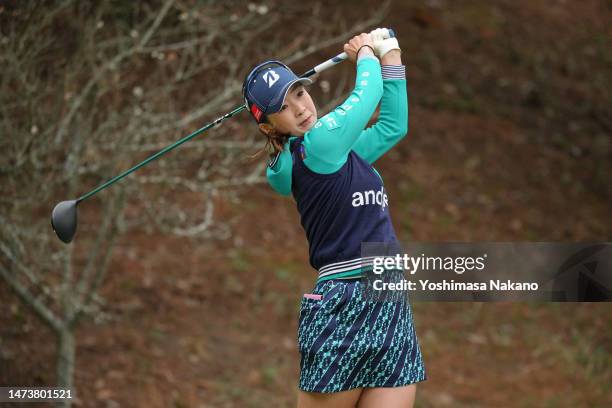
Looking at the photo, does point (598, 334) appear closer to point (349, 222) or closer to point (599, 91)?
point (599, 91)

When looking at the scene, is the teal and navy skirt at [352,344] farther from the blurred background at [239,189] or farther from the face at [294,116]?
the blurred background at [239,189]

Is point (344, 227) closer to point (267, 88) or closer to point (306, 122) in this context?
point (306, 122)

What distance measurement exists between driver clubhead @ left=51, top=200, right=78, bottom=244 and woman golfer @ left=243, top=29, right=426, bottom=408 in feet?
3.76

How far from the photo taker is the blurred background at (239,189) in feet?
19.3

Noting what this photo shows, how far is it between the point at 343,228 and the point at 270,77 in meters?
0.59

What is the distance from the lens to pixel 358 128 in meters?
3.25

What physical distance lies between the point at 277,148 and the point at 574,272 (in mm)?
1705

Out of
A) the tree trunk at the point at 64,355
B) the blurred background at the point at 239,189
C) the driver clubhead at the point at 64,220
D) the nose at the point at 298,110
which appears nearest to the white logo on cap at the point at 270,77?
the nose at the point at 298,110

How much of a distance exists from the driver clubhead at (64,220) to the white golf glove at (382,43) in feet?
4.95

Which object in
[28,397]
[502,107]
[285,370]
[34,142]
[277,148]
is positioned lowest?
[277,148]

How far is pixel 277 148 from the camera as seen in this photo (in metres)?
3.44

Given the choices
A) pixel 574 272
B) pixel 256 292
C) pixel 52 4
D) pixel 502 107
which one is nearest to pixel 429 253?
pixel 574 272

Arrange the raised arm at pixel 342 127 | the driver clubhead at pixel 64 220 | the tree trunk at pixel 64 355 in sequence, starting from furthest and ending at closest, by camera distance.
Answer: the tree trunk at pixel 64 355 → the driver clubhead at pixel 64 220 → the raised arm at pixel 342 127

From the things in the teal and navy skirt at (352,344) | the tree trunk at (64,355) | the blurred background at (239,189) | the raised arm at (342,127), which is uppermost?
the blurred background at (239,189)
